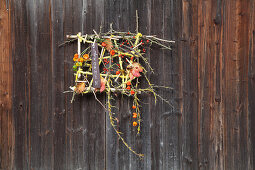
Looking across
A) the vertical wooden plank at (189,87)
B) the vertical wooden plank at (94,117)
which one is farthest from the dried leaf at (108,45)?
the vertical wooden plank at (189,87)

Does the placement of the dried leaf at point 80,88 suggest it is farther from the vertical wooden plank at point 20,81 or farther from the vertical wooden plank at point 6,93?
the vertical wooden plank at point 6,93

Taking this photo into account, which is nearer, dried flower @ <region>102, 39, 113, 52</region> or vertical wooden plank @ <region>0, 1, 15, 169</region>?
dried flower @ <region>102, 39, 113, 52</region>

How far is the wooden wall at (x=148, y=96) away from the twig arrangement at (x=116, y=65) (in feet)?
0.25

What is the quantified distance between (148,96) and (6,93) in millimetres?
1335

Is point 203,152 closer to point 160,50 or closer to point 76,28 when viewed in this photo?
point 160,50

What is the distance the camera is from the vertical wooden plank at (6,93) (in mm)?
1798

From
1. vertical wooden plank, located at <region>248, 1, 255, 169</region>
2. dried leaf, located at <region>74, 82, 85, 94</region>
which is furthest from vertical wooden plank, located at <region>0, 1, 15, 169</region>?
vertical wooden plank, located at <region>248, 1, 255, 169</region>

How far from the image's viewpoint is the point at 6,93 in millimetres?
1802

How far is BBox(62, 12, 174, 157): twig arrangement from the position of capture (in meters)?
1.65

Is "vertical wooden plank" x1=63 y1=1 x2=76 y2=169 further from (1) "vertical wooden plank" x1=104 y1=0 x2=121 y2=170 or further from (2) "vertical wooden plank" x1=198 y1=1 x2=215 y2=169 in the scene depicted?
(2) "vertical wooden plank" x1=198 y1=1 x2=215 y2=169

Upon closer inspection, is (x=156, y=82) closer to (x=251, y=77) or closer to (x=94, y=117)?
(x=94, y=117)

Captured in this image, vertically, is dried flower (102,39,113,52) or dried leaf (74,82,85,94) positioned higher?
dried flower (102,39,113,52)

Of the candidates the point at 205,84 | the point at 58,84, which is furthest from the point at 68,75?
the point at 205,84

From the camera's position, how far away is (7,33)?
5.92 feet
